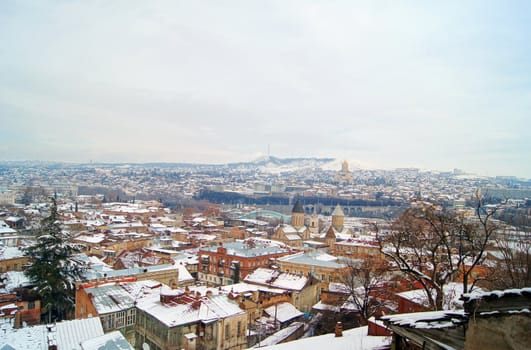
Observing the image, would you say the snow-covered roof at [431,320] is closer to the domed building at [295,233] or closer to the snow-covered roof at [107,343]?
the snow-covered roof at [107,343]

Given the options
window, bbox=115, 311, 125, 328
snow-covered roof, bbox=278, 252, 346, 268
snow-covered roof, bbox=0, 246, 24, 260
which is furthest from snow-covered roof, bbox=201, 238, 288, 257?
window, bbox=115, 311, 125, 328

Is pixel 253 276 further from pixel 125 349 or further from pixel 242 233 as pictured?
pixel 242 233

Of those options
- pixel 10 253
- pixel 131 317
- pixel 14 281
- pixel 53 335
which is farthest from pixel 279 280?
pixel 10 253

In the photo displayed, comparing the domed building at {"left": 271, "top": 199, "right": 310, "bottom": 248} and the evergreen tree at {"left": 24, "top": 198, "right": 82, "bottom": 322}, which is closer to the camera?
the evergreen tree at {"left": 24, "top": 198, "right": 82, "bottom": 322}

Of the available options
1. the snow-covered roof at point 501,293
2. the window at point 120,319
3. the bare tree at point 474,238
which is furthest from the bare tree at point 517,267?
the window at point 120,319

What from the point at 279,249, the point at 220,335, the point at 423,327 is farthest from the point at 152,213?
the point at 423,327

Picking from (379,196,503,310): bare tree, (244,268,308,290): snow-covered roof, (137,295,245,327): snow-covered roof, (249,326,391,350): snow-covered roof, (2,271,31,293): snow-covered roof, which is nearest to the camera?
(249,326,391,350): snow-covered roof

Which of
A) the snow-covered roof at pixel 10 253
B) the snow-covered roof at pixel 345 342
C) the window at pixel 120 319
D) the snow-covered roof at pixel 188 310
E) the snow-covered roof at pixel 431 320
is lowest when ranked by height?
the snow-covered roof at pixel 10 253

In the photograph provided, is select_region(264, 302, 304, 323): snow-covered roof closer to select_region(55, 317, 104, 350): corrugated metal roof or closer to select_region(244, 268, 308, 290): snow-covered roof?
select_region(244, 268, 308, 290): snow-covered roof
